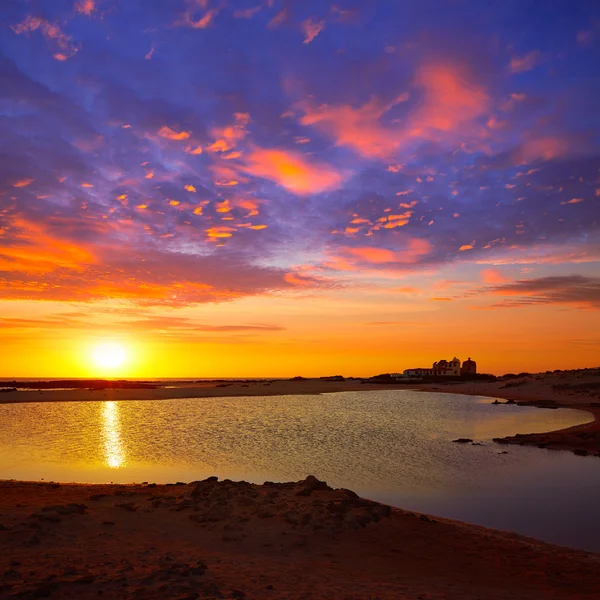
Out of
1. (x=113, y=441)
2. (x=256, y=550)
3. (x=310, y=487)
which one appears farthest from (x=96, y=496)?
(x=113, y=441)

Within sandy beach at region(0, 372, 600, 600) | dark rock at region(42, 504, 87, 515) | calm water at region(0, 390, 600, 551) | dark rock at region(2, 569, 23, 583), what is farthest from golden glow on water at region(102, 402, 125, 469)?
dark rock at region(2, 569, 23, 583)

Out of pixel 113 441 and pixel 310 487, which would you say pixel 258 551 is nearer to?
pixel 310 487

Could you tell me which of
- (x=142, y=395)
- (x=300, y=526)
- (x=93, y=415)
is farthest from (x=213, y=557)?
(x=142, y=395)

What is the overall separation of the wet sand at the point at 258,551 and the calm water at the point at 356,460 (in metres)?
3.65

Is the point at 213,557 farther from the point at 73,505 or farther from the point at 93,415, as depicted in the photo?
the point at 93,415

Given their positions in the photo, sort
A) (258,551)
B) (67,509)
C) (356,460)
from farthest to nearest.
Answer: (356,460) < (67,509) < (258,551)

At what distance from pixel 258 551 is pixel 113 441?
2464cm

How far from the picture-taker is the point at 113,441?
1359 inches

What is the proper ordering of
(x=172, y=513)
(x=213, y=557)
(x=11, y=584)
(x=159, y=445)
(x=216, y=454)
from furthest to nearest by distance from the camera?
(x=159, y=445), (x=216, y=454), (x=172, y=513), (x=213, y=557), (x=11, y=584)

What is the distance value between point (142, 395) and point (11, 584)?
271 ft

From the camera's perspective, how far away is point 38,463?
2673cm

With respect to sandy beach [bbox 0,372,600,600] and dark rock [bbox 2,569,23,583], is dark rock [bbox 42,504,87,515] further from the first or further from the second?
dark rock [bbox 2,569,23,583]

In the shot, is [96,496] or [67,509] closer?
[67,509]

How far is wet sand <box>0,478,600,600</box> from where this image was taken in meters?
10.2
